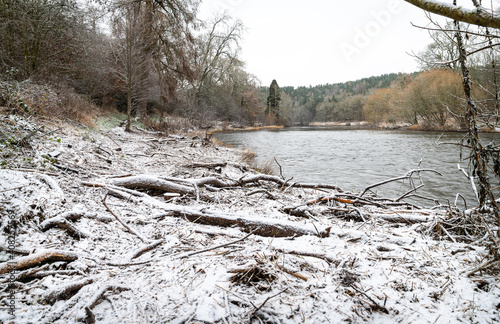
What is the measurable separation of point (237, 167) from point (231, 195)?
3.20m

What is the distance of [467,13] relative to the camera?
117 cm

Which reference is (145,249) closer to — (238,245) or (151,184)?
(238,245)

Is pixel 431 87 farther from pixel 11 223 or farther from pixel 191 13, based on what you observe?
pixel 11 223

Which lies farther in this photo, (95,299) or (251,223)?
(251,223)

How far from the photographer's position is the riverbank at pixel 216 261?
56.3 inches

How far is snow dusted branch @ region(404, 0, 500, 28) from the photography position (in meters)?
1.13

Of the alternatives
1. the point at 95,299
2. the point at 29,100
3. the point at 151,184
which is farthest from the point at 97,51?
the point at 95,299

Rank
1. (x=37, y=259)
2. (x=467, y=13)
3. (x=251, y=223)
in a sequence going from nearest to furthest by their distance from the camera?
(x=467, y=13) < (x=37, y=259) < (x=251, y=223)

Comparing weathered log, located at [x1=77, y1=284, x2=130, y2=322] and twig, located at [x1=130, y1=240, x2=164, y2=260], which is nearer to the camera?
weathered log, located at [x1=77, y1=284, x2=130, y2=322]

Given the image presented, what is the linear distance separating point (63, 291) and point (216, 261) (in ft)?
3.31

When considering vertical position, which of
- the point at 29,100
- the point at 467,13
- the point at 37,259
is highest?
the point at 29,100

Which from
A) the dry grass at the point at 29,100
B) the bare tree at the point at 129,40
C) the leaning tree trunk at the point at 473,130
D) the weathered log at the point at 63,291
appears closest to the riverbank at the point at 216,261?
the weathered log at the point at 63,291

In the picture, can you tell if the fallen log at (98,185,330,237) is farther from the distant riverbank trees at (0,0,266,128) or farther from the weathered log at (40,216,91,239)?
the distant riverbank trees at (0,0,266,128)

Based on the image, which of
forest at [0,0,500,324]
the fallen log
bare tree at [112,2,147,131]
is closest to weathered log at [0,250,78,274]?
forest at [0,0,500,324]
